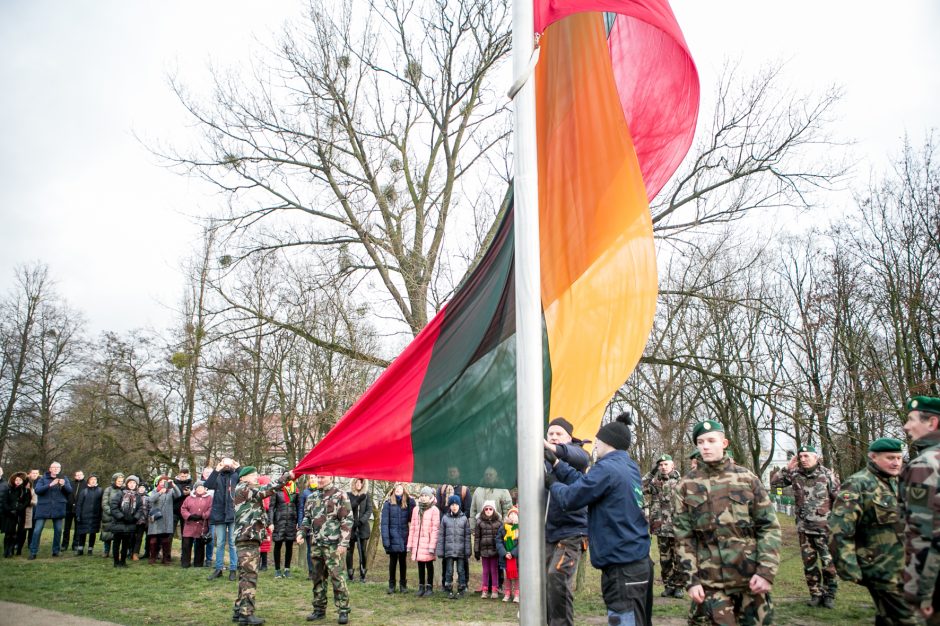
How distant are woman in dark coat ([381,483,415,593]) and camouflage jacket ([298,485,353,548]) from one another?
3409 millimetres

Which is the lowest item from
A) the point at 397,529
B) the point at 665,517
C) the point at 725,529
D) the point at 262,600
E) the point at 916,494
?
the point at 262,600

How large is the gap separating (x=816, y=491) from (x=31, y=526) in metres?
18.4

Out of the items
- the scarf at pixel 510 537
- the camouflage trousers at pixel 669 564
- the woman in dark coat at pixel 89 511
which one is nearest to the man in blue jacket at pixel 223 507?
the woman in dark coat at pixel 89 511

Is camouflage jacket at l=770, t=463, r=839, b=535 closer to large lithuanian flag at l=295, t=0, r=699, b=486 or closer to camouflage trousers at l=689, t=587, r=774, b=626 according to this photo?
camouflage trousers at l=689, t=587, r=774, b=626

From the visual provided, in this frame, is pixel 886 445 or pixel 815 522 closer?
pixel 886 445

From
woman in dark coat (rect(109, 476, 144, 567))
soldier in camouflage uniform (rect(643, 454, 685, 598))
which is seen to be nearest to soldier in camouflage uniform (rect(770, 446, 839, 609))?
soldier in camouflage uniform (rect(643, 454, 685, 598))

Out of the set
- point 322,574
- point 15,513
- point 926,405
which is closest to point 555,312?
point 926,405

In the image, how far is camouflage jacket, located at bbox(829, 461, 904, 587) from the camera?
19.7 ft

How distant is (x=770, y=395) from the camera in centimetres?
1358

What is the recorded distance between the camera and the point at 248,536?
1039cm

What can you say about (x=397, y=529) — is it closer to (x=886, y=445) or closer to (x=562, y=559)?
(x=562, y=559)

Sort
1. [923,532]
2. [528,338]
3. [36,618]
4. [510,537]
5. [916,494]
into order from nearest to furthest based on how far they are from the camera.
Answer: [528,338], [923,532], [916,494], [36,618], [510,537]

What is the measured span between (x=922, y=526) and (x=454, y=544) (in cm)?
1008

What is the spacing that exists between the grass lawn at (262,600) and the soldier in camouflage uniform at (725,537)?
16.2ft
